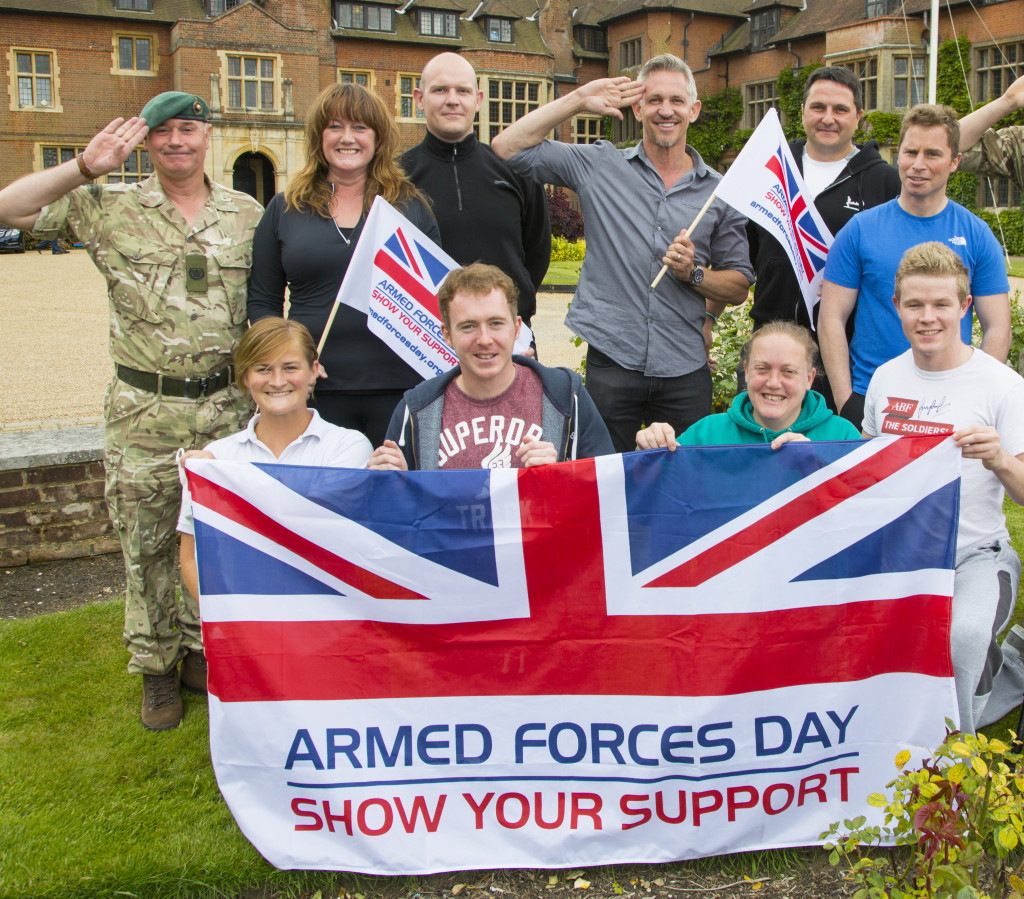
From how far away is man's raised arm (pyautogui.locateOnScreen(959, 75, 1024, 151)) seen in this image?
446 centimetres

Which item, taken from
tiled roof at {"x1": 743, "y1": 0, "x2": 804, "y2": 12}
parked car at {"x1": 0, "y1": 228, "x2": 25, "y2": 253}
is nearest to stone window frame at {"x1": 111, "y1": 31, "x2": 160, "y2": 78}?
parked car at {"x1": 0, "y1": 228, "x2": 25, "y2": 253}

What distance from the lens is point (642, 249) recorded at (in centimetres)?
422

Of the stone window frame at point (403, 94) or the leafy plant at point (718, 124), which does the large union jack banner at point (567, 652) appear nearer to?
the stone window frame at point (403, 94)

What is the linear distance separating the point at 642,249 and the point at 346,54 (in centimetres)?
4269

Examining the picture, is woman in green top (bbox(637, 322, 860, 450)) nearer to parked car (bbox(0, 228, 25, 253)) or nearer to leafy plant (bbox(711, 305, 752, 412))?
leafy plant (bbox(711, 305, 752, 412))

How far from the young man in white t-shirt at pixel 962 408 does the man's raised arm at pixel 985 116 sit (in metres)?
1.61

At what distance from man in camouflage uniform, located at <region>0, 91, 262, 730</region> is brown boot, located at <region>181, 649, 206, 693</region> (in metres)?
0.23

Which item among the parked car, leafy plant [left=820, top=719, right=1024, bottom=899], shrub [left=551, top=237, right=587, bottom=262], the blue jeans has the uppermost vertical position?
the parked car

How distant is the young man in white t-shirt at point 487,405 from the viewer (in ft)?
10.5

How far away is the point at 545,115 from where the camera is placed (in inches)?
166

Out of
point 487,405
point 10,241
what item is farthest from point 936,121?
point 10,241

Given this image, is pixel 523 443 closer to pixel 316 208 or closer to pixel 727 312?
pixel 316 208

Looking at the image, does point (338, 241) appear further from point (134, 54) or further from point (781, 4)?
point (781, 4)

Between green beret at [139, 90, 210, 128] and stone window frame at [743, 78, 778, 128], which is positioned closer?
green beret at [139, 90, 210, 128]
